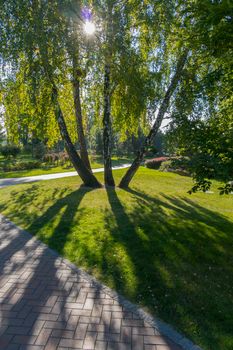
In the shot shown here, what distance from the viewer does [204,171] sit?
4254 mm

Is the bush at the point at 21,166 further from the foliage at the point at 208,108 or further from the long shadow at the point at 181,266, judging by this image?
the foliage at the point at 208,108

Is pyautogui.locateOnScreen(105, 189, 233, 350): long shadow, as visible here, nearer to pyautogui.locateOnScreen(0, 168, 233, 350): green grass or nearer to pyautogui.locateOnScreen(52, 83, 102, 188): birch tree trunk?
pyautogui.locateOnScreen(0, 168, 233, 350): green grass

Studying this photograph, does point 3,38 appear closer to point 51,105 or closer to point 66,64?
point 66,64

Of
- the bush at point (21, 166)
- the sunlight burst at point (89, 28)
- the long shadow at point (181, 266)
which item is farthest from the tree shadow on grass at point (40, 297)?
the bush at point (21, 166)

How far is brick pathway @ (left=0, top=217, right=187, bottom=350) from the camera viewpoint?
8.94 feet

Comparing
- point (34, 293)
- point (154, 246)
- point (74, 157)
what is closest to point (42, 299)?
point (34, 293)

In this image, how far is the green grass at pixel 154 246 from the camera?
3268 mm

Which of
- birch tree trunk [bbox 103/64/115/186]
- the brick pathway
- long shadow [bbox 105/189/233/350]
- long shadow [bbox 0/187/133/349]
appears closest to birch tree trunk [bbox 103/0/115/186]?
birch tree trunk [bbox 103/64/115/186]

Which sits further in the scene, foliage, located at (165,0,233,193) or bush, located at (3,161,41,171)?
bush, located at (3,161,41,171)

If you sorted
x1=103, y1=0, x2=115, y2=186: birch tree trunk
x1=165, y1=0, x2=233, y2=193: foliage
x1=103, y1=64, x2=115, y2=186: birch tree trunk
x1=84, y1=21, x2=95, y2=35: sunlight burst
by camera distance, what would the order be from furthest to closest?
x1=103, y1=64, x2=115, y2=186: birch tree trunk → x1=103, y1=0, x2=115, y2=186: birch tree trunk → x1=84, y1=21, x2=95, y2=35: sunlight burst → x1=165, y1=0, x2=233, y2=193: foliage

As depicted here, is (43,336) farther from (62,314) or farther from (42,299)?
(42,299)

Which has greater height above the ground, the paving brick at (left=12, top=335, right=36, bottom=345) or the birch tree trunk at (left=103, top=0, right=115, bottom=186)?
the birch tree trunk at (left=103, top=0, right=115, bottom=186)

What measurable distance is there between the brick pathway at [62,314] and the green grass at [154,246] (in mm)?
320

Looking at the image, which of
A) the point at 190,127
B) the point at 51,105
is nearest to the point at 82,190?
the point at 51,105
